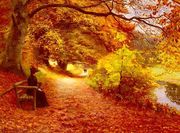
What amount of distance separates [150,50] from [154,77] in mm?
1530

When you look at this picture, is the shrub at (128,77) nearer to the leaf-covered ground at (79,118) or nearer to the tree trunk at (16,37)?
the leaf-covered ground at (79,118)

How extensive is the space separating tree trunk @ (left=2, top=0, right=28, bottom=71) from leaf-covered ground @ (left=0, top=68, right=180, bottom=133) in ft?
7.70

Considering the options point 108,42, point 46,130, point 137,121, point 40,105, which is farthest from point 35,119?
point 108,42

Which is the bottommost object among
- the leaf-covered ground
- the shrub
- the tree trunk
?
the leaf-covered ground

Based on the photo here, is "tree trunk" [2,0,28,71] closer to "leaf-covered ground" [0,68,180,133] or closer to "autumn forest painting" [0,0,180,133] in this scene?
"autumn forest painting" [0,0,180,133]

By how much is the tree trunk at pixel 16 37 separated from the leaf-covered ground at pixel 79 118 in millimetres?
2348

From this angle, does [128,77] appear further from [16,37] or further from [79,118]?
[16,37]

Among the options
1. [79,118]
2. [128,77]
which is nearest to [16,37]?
[128,77]

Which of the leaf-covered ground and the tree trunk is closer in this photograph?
the leaf-covered ground

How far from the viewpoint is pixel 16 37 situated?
1883cm

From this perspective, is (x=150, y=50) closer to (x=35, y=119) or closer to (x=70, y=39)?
(x=35, y=119)

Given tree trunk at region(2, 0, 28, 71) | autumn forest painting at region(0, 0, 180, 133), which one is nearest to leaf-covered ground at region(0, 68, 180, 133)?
autumn forest painting at region(0, 0, 180, 133)

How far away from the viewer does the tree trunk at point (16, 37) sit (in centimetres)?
1827

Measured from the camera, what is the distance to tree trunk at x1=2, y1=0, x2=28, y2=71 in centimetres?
1827
